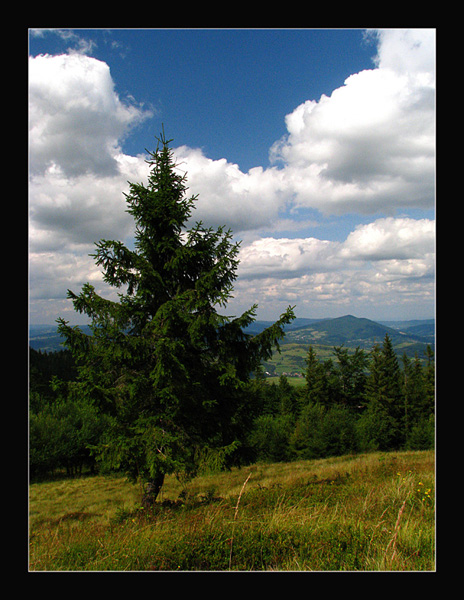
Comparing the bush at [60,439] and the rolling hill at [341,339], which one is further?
the bush at [60,439]

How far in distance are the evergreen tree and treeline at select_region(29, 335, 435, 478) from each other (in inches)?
869

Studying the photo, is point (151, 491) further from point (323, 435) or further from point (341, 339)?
point (341, 339)

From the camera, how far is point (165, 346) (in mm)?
6520

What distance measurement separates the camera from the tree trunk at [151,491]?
23.5 feet

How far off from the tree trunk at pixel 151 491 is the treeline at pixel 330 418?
2229 cm

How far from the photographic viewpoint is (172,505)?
671 centimetres

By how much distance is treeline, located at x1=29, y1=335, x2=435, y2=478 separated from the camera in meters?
32.9

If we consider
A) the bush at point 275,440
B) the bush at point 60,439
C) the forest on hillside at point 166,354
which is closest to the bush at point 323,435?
the bush at point 275,440

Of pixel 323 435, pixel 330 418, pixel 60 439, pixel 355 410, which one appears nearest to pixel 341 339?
pixel 355 410

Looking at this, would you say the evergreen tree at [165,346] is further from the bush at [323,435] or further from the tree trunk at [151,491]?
the bush at [323,435]

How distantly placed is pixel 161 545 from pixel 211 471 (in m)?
3.22

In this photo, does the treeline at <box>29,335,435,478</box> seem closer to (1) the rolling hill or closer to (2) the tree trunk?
(1) the rolling hill

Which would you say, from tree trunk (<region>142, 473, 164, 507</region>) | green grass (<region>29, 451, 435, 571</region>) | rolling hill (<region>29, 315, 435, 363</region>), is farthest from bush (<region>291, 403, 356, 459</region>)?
green grass (<region>29, 451, 435, 571</region>)

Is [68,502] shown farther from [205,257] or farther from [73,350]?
[205,257]
